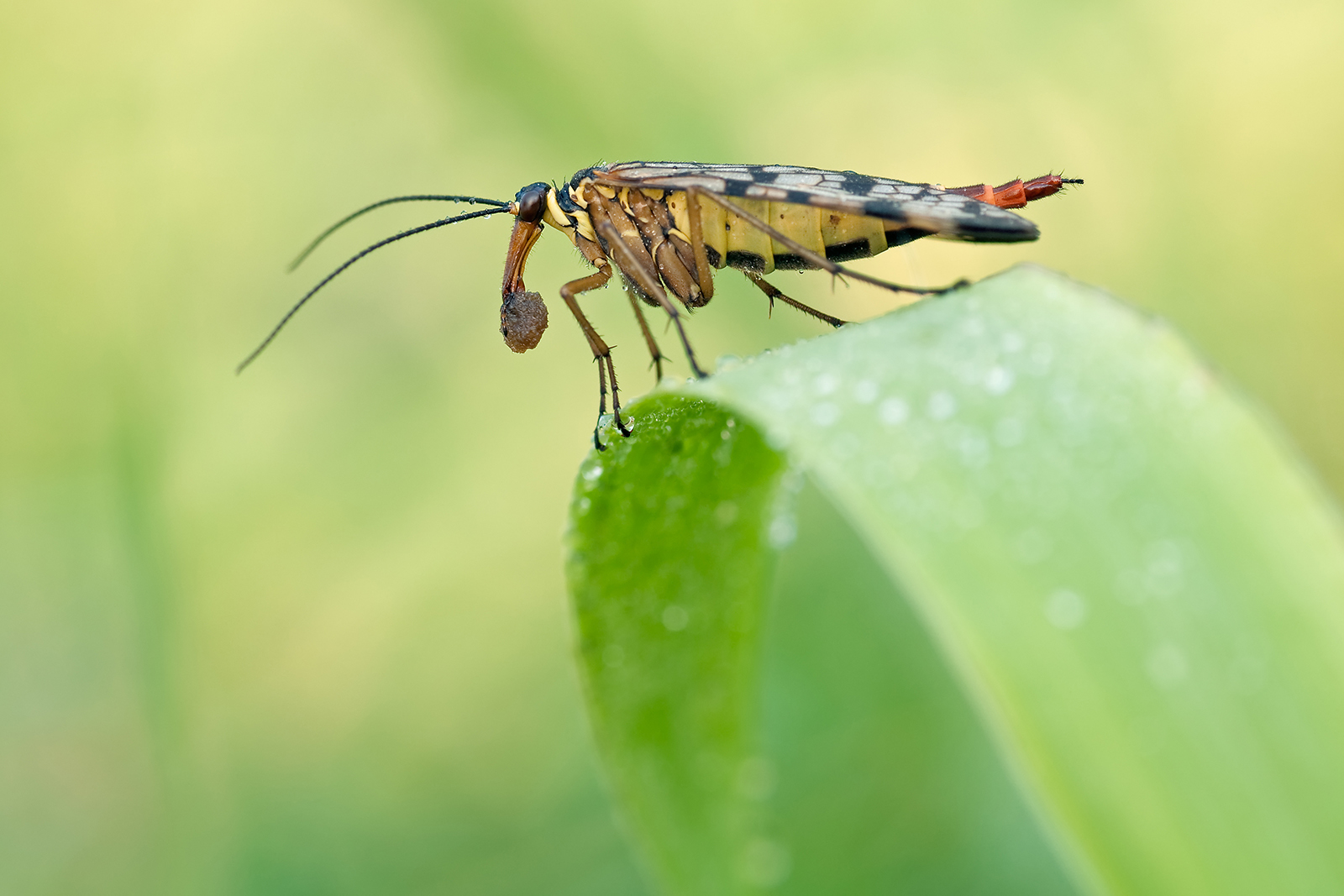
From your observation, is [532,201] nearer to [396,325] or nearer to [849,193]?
[849,193]

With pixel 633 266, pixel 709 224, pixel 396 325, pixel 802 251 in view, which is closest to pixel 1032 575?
pixel 802 251

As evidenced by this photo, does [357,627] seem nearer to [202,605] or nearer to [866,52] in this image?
[202,605]

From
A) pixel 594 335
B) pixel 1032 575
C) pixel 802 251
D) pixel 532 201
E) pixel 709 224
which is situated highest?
pixel 532 201

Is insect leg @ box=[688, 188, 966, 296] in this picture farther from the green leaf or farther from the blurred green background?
the blurred green background

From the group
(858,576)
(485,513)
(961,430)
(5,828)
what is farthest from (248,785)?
(961,430)

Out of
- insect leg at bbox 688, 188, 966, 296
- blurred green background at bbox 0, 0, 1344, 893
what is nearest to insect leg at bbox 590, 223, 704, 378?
insect leg at bbox 688, 188, 966, 296

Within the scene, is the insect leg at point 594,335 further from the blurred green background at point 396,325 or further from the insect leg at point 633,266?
the blurred green background at point 396,325

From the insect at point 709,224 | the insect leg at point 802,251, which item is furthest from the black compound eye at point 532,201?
the insect leg at point 802,251

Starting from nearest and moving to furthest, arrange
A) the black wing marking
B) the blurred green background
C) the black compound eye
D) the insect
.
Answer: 1. the black wing marking
2. the insect
3. the blurred green background
4. the black compound eye
